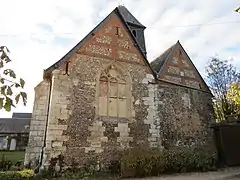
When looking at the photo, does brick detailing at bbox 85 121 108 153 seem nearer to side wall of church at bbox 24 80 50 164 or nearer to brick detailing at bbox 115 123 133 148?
brick detailing at bbox 115 123 133 148

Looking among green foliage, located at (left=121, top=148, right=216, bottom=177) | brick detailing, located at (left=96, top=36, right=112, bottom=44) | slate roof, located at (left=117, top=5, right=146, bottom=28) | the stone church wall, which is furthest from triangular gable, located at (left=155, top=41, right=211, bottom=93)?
slate roof, located at (left=117, top=5, right=146, bottom=28)

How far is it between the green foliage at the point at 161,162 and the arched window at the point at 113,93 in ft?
7.19

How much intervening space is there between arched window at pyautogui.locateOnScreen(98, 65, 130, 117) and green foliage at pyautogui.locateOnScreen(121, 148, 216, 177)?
7.19 ft

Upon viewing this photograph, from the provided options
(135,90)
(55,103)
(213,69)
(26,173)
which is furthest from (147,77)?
(213,69)

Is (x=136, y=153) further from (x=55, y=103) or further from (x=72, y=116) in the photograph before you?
(x=55, y=103)

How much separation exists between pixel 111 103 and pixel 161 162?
366 centimetres

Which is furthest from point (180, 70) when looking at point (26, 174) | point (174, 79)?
point (26, 174)

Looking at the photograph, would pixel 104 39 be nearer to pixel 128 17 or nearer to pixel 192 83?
pixel 192 83

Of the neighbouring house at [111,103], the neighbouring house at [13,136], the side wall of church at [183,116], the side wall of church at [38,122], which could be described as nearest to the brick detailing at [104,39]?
the neighbouring house at [111,103]

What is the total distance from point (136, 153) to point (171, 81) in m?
5.58

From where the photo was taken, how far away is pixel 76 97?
10859 millimetres

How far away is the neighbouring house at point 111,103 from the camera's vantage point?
10.3 meters

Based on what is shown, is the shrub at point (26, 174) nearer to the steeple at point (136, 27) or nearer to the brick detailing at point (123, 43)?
the brick detailing at point (123, 43)

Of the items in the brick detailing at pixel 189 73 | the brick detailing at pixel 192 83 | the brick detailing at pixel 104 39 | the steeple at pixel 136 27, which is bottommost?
the brick detailing at pixel 192 83
